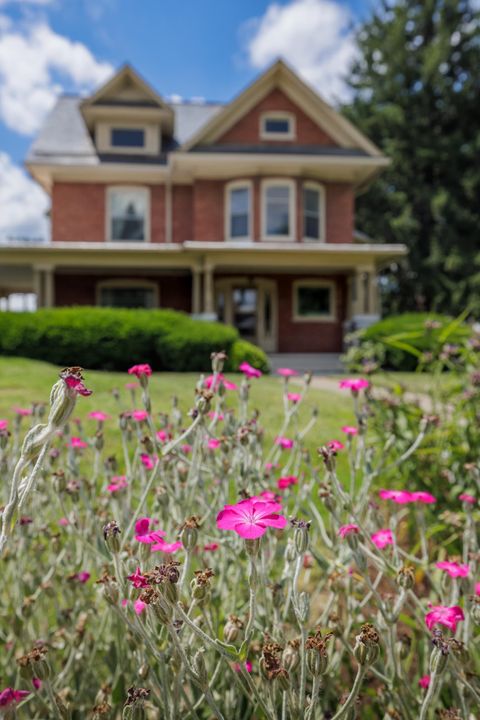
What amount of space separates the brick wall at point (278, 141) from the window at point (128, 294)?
19.0 feet

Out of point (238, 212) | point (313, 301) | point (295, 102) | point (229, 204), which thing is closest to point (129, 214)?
point (229, 204)

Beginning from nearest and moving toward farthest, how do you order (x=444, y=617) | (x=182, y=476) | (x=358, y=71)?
1. (x=444, y=617)
2. (x=182, y=476)
3. (x=358, y=71)

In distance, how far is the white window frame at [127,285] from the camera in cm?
1962

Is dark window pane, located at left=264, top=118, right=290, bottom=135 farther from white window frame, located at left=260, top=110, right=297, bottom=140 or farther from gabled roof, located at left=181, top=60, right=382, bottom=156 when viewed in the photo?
gabled roof, located at left=181, top=60, right=382, bottom=156

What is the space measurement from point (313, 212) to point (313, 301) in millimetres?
3050

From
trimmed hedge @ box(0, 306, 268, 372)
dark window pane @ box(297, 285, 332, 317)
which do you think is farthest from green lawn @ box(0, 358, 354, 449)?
dark window pane @ box(297, 285, 332, 317)

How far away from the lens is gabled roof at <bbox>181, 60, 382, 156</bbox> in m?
18.4

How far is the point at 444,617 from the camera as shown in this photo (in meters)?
1.37

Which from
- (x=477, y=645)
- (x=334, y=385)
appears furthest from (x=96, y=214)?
(x=477, y=645)

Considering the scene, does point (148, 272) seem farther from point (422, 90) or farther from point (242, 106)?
point (422, 90)

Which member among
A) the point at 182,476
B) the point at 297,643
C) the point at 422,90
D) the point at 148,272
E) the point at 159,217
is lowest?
the point at 297,643

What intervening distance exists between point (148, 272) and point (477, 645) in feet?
60.3

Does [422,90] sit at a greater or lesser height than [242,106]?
greater

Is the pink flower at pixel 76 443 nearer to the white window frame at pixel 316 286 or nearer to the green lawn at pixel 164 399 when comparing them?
the green lawn at pixel 164 399
